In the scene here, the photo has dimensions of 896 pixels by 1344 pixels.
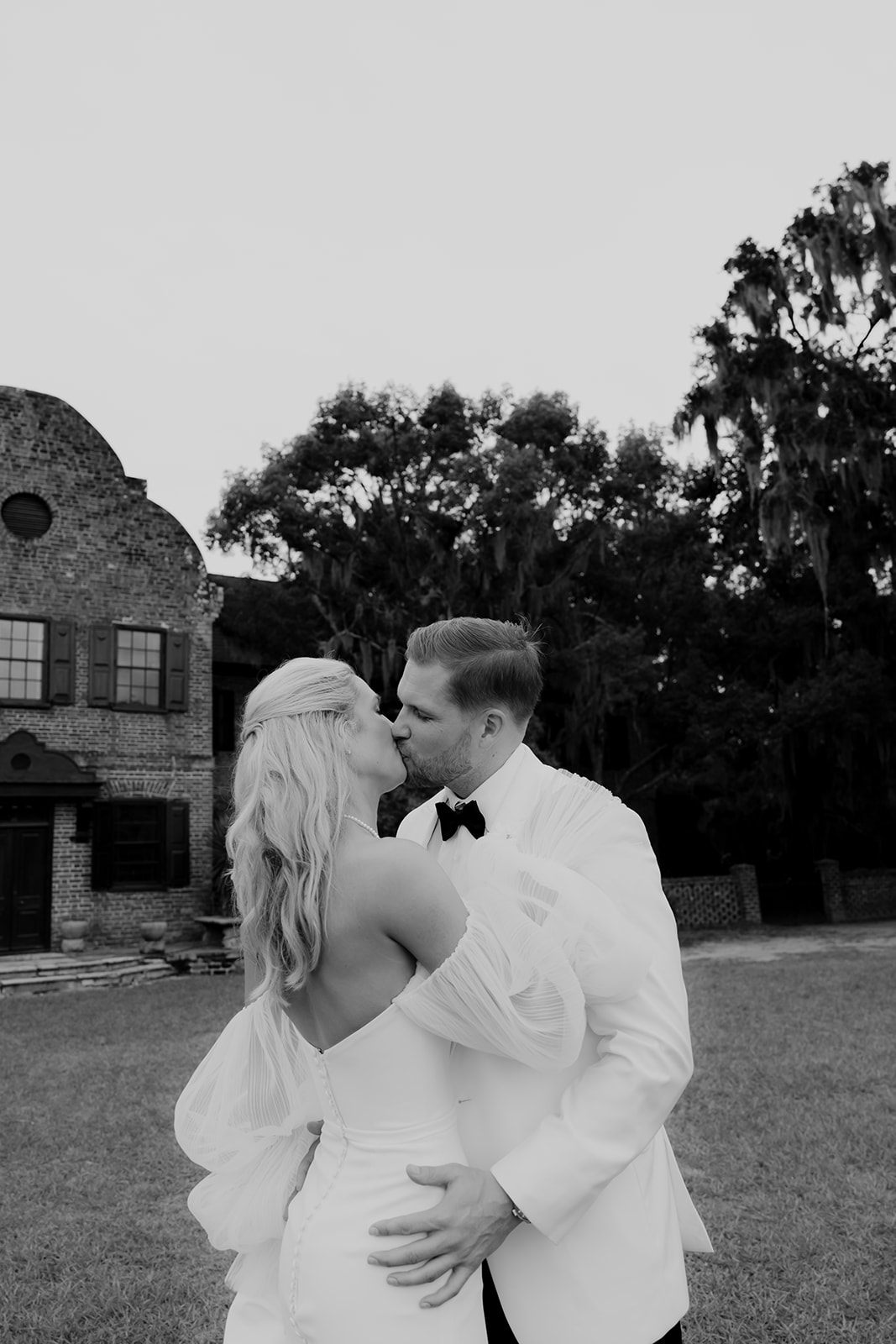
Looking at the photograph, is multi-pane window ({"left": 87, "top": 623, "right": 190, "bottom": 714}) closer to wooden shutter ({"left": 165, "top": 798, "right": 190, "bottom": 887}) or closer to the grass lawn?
wooden shutter ({"left": 165, "top": 798, "right": 190, "bottom": 887})

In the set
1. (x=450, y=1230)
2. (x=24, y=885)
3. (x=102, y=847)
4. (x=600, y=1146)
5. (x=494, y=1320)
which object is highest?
(x=102, y=847)

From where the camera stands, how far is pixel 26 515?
→ 1702cm

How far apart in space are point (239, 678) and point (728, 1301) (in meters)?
18.6

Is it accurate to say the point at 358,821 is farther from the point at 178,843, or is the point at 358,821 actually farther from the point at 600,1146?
the point at 178,843

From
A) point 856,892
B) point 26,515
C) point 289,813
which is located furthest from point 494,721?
point 856,892

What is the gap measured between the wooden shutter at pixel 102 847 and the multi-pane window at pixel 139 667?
1.86 metres

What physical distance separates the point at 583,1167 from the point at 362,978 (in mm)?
486

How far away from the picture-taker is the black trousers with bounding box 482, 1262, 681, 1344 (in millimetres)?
1919

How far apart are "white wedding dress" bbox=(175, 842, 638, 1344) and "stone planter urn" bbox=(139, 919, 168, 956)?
14.6 metres

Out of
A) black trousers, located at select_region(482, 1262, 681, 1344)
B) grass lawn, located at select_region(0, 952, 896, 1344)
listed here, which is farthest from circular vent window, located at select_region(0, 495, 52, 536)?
black trousers, located at select_region(482, 1262, 681, 1344)

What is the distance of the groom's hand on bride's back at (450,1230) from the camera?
5.50 ft

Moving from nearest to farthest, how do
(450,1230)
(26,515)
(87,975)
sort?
(450,1230)
(87,975)
(26,515)

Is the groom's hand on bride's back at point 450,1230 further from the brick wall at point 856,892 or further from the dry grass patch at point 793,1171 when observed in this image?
the brick wall at point 856,892

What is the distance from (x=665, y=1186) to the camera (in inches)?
76.9
